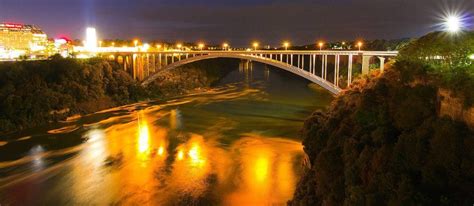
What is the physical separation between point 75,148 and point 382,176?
45.0ft

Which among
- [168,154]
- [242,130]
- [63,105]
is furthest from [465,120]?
[63,105]

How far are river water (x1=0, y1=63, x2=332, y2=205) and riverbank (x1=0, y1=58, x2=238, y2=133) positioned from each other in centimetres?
99

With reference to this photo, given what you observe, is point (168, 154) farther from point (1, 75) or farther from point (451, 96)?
point (1, 75)

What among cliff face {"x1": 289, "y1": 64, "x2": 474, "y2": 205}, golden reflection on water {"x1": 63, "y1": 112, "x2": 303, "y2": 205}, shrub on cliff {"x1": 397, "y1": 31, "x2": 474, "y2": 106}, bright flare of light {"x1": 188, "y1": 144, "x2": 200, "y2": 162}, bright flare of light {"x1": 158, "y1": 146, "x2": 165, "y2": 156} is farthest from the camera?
bright flare of light {"x1": 158, "y1": 146, "x2": 165, "y2": 156}

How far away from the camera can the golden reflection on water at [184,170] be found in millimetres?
11508

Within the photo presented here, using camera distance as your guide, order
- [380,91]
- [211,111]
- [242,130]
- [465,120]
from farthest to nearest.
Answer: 1. [211,111]
2. [242,130]
3. [380,91]
4. [465,120]

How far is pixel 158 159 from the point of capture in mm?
15086

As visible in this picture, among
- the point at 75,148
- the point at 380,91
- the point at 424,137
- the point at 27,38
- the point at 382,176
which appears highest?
the point at 27,38

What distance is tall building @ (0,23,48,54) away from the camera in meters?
41.6

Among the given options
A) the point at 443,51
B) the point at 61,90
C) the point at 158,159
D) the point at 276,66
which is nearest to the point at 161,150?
the point at 158,159

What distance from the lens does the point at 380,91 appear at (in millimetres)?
8703

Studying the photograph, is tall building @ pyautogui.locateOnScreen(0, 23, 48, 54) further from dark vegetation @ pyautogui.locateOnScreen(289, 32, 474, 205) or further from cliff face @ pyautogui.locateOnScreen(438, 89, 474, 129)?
cliff face @ pyautogui.locateOnScreen(438, 89, 474, 129)

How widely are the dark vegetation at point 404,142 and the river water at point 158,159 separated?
302cm

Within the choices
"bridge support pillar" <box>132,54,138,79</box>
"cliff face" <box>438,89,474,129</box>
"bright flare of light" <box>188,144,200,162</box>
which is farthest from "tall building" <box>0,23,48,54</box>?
"cliff face" <box>438,89,474,129</box>
